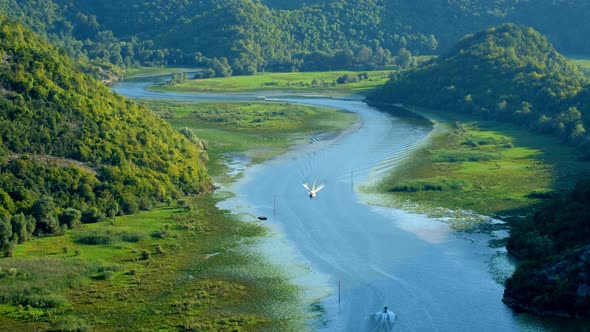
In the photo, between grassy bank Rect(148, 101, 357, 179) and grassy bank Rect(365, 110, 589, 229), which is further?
grassy bank Rect(148, 101, 357, 179)

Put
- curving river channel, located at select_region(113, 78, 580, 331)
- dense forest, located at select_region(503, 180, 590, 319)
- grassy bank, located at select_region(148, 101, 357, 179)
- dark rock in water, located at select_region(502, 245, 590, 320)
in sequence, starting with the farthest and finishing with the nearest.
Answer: grassy bank, located at select_region(148, 101, 357, 179)
curving river channel, located at select_region(113, 78, 580, 331)
dense forest, located at select_region(503, 180, 590, 319)
dark rock in water, located at select_region(502, 245, 590, 320)

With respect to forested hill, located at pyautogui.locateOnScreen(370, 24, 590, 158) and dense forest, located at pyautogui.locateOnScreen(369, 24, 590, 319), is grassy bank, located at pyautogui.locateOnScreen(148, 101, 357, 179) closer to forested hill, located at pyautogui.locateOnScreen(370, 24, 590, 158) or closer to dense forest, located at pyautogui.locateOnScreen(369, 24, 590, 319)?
forested hill, located at pyautogui.locateOnScreen(370, 24, 590, 158)

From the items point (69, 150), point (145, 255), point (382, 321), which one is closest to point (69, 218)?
point (145, 255)

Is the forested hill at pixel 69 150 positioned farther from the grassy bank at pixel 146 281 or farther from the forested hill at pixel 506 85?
the forested hill at pixel 506 85

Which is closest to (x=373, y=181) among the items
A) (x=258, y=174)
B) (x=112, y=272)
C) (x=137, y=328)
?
(x=258, y=174)

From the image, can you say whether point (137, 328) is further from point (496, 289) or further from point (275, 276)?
point (496, 289)

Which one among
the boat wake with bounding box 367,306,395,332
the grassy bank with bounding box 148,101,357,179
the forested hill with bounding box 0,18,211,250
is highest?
the forested hill with bounding box 0,18,211,250

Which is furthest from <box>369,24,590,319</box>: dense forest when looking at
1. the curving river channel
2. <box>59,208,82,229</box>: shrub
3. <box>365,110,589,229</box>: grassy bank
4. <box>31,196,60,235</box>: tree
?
<box>31,196,60,235</box>: tree
